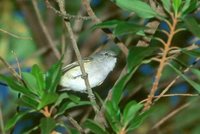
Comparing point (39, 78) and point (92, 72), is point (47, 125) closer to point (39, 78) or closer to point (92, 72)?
point (39, 78)

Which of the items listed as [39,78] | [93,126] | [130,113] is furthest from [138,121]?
[39,78]

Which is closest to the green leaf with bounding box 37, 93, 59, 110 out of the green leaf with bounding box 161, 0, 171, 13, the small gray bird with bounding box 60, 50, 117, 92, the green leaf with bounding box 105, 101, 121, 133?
the green leaf with bounding box 105, 101, 121, 133

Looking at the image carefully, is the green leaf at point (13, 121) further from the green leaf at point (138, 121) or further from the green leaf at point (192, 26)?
the green leaf at point (192, 26)

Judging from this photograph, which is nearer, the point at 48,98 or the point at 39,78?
the point at 48,98

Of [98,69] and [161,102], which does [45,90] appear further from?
[161,102]

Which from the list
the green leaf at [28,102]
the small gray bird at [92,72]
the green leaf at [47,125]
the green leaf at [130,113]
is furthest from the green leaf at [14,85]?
the small gray bird at [92,72]

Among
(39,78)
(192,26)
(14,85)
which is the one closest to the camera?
(192,26)

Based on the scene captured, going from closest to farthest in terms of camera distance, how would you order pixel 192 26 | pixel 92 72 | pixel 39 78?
pixel 192 26 < pixel 39 78 < pixel 92 72

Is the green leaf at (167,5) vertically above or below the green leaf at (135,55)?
above
